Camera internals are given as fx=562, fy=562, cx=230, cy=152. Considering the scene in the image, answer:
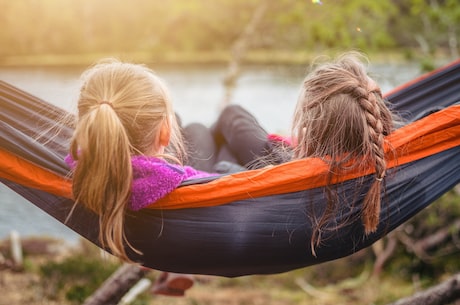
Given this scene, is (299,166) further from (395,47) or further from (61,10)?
(61,10)

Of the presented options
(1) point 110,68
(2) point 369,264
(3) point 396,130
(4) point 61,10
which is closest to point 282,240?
(3) point 396,130

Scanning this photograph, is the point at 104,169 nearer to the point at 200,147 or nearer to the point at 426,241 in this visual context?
the point at 200,147

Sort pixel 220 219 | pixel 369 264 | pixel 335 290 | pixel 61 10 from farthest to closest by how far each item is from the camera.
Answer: pixel 61 10
pixel 369 264
pixel 335 290
pixel 220 219

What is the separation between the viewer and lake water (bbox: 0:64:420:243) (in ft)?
19.0

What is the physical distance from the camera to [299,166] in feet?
4.41

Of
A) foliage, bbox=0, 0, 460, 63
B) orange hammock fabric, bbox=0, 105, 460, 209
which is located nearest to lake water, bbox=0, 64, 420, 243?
foliage, bbox=0, 0, 460, 63

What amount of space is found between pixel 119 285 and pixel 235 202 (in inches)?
41.2

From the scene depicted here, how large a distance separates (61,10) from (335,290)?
5.64 metres

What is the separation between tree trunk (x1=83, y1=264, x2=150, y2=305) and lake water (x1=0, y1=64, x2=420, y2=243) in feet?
6.78

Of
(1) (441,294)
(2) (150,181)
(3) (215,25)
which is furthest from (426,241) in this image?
(2) (150,181)

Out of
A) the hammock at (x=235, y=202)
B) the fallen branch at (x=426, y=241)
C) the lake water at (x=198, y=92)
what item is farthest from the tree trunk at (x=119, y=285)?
the fallen branch at (x=426, y=241)

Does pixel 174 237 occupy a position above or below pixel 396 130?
below

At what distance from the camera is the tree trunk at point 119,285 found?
7.19 feet

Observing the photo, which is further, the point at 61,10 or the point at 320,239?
the point at 61,10
